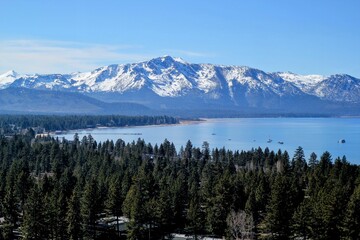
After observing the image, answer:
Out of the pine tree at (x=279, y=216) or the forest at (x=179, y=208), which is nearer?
the forest at (x=179, y=208)

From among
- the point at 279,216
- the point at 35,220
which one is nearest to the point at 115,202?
the point at 35,220

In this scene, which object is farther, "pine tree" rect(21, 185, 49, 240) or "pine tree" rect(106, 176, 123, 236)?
"pine tree" rect(106, 176, 123, 236)

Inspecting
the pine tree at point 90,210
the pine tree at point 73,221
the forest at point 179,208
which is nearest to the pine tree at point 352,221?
the forest at point 179,208

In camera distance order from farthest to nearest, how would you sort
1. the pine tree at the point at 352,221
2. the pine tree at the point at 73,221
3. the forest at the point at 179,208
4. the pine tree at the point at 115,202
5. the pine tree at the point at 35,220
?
the pine tree at the point at 115,202 < the pine tree at the point at 73,221 < the forest at the point at 179,208 < the pine tree at the point at 35,220 < the pine tree at the point at 352,221

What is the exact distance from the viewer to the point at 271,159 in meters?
88.8

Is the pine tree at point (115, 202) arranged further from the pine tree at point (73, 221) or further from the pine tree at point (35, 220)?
the pine tree at point (35, 220)

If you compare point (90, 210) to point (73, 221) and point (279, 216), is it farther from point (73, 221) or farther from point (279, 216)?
point (279, 216)

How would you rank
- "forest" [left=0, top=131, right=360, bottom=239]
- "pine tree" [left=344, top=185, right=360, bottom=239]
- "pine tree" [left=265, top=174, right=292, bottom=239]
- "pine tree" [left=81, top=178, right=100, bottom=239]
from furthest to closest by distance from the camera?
"pine tree" [left=81, top=178, right=100, bottom=239], "pine tree" [left=265, top=174, right=292, bottom=239], "forest" [left=0, top=131, right=360, bottom=239], "pine tree" [left=344, top=185, right=360, bottom=239]

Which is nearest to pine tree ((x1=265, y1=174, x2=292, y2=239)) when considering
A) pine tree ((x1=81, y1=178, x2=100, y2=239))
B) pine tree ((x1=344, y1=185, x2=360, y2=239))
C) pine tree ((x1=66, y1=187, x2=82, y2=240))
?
pine tree ((x1=344, y1=185, x2=360, y2=239))

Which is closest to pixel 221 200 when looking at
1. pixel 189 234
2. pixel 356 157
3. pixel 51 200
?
pixel 189 234

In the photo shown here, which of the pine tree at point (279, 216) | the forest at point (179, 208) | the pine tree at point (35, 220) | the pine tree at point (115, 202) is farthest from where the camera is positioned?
the pine tree at point (115, 202)

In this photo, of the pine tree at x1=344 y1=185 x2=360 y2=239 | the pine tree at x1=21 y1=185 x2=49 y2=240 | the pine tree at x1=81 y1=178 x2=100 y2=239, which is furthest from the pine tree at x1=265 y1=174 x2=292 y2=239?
the pine tree at x1=21 y1=185 x2=49 y2=240


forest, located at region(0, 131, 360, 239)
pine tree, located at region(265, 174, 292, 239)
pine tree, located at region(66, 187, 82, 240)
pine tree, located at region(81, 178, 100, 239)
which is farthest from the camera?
pine tree, located at region(81, 178, 100, 239)

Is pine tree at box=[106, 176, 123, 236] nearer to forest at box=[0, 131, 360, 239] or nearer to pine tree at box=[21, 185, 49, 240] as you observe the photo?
forest at box=[0, 131, 360, 239]
